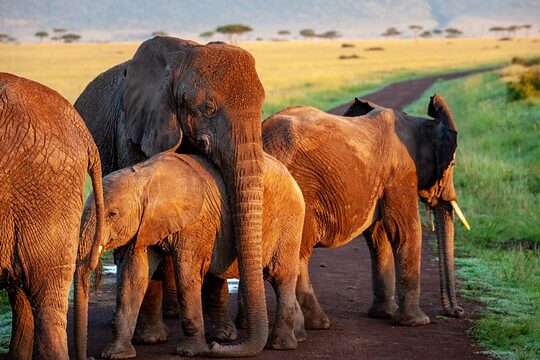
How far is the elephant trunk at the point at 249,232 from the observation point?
727 centimetres

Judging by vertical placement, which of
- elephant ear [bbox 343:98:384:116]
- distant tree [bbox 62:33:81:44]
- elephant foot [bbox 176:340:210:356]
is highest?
elephant ear [bbox 343:98:384:116]

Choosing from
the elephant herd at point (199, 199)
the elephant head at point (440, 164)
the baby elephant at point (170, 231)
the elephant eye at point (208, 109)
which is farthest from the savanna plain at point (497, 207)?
the elephant eye at point (208, 109)

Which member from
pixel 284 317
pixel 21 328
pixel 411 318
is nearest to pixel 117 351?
pixel 21 328

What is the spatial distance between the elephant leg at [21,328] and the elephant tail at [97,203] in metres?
0.44

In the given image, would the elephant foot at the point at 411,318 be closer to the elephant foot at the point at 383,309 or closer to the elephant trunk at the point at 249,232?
the elephant foot at the point at 383,309

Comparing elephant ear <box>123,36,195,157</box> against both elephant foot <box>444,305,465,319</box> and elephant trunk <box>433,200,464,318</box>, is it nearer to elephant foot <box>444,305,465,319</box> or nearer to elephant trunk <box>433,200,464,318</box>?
elephant trunk <box>433,200,464,318</box>

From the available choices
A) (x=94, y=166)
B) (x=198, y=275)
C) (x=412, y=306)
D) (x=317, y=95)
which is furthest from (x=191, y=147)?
(x=317, y=95)

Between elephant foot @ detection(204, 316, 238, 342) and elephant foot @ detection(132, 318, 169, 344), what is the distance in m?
0.29

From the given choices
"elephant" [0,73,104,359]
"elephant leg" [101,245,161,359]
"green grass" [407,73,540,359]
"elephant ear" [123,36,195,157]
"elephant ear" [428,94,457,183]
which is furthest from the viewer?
"elephant ear" [428,94,457,183]

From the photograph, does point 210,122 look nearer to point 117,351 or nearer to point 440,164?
point 117,351

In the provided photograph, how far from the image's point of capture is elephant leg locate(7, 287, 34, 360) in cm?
652

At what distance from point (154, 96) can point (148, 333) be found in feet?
5.11

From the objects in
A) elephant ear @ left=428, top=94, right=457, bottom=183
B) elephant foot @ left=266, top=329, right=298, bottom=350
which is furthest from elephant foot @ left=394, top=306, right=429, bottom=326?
elephant foot @ left=266, top=329, right=298, bottom=350

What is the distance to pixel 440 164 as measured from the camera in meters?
8.83
